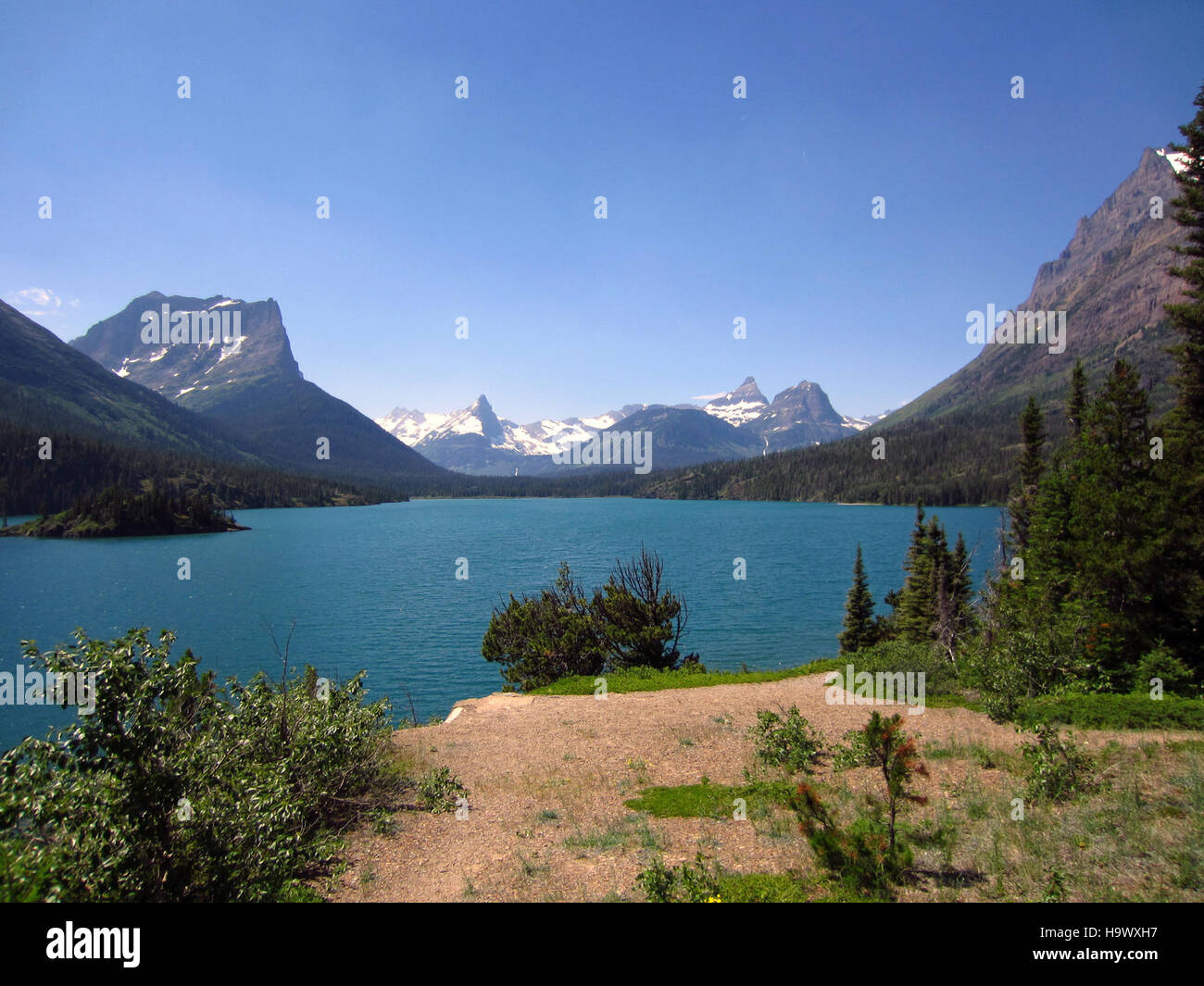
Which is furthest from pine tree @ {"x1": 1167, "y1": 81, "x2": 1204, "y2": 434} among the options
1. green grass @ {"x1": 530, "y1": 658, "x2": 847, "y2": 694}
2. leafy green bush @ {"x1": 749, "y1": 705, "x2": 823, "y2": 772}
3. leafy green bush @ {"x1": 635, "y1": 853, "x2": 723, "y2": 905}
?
leafy green bush @ {"x1": 635, "y1": 853, "x2": 723, "y2": 905}

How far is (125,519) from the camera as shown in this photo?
10612cm

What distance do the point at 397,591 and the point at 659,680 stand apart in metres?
37.5

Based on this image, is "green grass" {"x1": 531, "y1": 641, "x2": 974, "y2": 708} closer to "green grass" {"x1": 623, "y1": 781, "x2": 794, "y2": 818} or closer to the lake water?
the lake water

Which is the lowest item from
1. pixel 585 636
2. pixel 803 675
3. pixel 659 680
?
pixel 803 675

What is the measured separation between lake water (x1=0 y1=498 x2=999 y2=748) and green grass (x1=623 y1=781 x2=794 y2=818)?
1634 centimetres

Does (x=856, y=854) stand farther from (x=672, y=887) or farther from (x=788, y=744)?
(x=788, y=744)

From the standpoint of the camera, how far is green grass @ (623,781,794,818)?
1104 centimetres

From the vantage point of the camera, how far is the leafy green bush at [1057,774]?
372 inches

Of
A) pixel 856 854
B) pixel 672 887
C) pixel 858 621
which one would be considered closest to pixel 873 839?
pixel 856 854

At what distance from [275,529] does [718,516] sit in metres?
100

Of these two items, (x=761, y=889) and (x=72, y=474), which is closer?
(x=761, y=889)

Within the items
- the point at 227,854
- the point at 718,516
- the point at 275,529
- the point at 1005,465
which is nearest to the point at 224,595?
the point at 227,854
